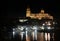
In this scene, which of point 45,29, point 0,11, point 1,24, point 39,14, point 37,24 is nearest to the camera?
point 1,24

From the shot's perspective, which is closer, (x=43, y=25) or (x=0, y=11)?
(x=0, y=11)

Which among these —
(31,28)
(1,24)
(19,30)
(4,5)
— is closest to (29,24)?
(31,28)

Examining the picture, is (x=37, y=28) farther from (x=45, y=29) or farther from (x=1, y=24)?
(x=1, y=24)

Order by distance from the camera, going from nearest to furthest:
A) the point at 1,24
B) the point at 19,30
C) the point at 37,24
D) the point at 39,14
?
the point at 1,24 < the point at 19,30 < the point at 37,24 < the point at 39,14

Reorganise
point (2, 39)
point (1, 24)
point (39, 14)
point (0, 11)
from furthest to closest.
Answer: point (39, 14) → point (0, 11) → point (1, 24) → point (2, 39)

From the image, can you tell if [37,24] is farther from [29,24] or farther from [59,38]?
[59,38]

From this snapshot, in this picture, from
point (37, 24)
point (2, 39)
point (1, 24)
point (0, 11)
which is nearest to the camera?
point (2, 39)

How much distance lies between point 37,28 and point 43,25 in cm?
23

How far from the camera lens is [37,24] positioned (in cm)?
750

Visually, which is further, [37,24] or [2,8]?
[37,24]

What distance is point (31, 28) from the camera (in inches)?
288

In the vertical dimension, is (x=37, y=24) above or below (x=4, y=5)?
below

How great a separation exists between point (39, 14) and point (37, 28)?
263 inches

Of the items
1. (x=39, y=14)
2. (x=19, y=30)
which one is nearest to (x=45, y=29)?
(x=19, y=30)
